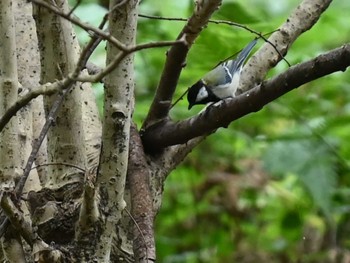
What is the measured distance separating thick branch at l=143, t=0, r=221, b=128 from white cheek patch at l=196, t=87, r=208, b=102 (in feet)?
1.15

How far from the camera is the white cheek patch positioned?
201 cm

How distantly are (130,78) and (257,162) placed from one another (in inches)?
90.1

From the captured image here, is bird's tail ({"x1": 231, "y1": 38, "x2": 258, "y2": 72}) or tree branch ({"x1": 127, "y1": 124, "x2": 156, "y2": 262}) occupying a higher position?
bird's tail ({"x1": 231, "y1": 38, "x2": 258, "y2": 72})

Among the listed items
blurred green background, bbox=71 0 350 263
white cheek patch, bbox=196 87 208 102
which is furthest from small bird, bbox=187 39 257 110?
blurred green background, bbox=71 0 350 263

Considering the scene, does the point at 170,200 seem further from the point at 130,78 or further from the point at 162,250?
the point at 130,78

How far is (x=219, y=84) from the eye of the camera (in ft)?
6.67

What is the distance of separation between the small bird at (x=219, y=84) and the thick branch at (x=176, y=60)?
0.28 m

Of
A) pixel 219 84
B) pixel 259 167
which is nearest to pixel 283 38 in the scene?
pixel 219 84

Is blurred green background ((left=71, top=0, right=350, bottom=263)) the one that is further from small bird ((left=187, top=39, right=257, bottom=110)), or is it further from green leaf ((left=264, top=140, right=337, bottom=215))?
small bird ((left=187, top=39, right=257, bottom=110))

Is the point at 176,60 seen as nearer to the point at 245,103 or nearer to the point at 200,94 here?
the point at 245,103

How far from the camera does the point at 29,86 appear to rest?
1.83 metres

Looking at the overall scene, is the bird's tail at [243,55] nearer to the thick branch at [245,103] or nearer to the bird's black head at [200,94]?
the bird's black head at [200,94]

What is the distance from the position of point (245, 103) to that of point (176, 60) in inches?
6.4

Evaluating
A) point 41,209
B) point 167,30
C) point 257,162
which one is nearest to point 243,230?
point 257,162
